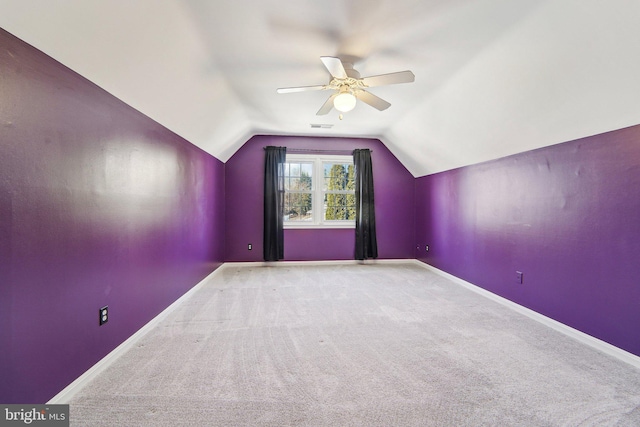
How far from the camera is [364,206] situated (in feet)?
17.6

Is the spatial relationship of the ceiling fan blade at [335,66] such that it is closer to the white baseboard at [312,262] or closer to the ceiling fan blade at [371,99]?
the ceiling fan blade at [371,99]

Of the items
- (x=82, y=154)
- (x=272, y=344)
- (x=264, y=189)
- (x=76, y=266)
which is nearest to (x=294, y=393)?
(x=272, y=344)

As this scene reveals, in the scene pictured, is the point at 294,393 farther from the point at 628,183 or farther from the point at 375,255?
the point at 375,255

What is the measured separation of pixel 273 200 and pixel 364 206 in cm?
173

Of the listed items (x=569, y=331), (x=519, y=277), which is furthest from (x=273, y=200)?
(x=569, y=331)

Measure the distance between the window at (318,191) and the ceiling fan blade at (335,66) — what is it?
3154mm

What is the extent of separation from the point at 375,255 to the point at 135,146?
4.30m

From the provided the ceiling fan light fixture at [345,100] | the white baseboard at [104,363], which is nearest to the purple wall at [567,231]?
the ceiling fan light fixture at [345,100]

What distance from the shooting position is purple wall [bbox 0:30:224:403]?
4.33 ft

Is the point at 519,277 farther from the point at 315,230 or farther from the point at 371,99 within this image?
the point at 315,230

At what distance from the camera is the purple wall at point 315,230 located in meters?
5.22

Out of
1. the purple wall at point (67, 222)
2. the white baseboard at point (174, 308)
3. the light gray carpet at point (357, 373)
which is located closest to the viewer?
the purple wall at point (67, 222)

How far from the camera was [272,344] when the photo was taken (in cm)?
231

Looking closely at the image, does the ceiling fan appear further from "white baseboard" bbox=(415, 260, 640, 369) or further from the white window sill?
the white window sill
